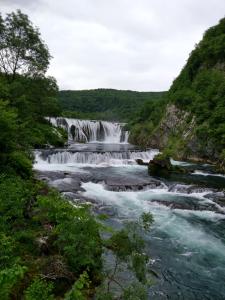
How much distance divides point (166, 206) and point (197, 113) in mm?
23518

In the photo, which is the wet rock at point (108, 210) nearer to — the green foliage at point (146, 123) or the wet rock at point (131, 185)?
the wet rock at point (131, 185)

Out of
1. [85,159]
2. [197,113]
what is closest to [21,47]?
[85,159]

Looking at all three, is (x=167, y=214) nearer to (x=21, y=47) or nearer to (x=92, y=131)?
(x=21, y=47)

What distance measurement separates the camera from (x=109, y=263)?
9977 mm

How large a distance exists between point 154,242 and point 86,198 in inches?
246

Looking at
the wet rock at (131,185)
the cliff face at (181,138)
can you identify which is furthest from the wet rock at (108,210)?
the cliff face at (181,138)

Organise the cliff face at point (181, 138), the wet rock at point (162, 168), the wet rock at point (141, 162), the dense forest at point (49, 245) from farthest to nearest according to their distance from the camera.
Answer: the cliff face at point (181, 138)
the wet rock at point (141, 162)
the wet rock at point (162, 168)
the dense forest at point (49, 245)

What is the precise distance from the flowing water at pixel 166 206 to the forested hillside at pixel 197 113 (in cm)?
418

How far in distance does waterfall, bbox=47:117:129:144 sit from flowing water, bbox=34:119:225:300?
24496 millimetres

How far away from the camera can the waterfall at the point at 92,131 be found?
5659 centimetres

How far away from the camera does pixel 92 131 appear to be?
2367 inches

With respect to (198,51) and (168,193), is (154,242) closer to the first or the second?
(168,193)

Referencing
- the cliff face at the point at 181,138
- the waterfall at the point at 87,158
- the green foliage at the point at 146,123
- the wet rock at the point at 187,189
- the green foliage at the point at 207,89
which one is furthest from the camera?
the green foliage at the point at 146,123

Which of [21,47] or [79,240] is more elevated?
[21,47]
